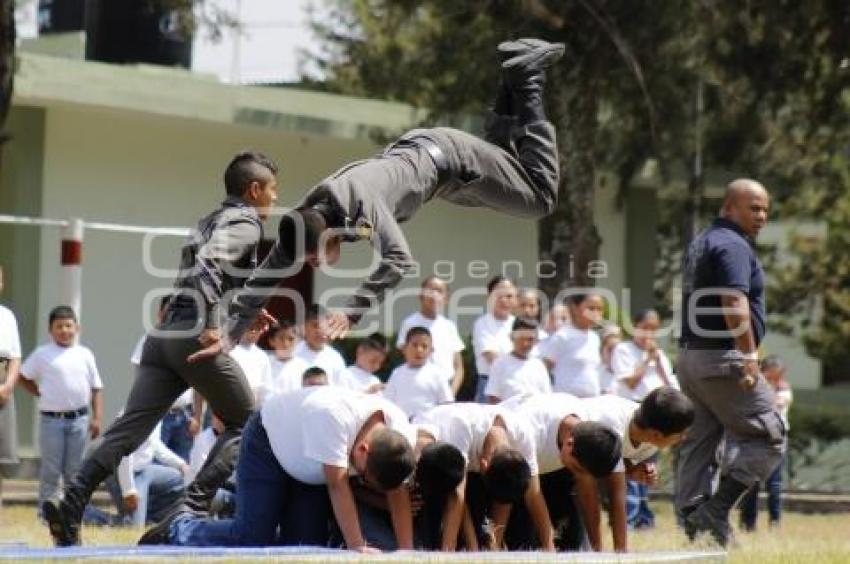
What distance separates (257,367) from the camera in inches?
598

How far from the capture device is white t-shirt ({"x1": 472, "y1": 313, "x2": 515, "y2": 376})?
17562 mm

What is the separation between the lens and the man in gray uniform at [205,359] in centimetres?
1018

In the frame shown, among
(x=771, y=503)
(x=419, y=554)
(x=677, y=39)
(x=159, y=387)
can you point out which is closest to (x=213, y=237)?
(x=159, y=387)

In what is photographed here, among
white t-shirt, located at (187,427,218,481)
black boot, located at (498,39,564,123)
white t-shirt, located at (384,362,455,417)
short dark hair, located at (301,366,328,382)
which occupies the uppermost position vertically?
black boot, located at (498,39,564,123)

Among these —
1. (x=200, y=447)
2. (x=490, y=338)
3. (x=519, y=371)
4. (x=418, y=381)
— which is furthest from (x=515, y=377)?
(x=200, y=447)

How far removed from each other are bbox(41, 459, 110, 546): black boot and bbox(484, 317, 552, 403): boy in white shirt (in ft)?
21.4

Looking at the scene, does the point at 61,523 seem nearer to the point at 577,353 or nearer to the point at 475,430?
the point at 475,430

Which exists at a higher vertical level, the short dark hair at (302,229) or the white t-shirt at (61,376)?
the short dark hair at (302,229)

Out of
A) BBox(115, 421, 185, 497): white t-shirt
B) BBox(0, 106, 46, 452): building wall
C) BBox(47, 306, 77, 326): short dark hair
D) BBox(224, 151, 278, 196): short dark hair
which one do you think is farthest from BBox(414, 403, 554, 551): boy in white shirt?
BBox(0, 106, 46, 452): building wall

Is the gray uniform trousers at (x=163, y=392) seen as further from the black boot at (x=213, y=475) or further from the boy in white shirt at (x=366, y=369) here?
the boy in white shirt at (x=366, y=369)

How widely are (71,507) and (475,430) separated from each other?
2.19m

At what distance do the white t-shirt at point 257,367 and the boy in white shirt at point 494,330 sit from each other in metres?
2.57

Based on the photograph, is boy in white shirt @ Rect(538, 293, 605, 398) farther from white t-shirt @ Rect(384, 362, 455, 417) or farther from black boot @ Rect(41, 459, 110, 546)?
black boot @ Rect(41, 459, 110, 546)

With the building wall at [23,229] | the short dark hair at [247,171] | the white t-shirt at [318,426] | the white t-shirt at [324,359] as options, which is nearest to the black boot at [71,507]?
the white t-shirt at [318,426]
